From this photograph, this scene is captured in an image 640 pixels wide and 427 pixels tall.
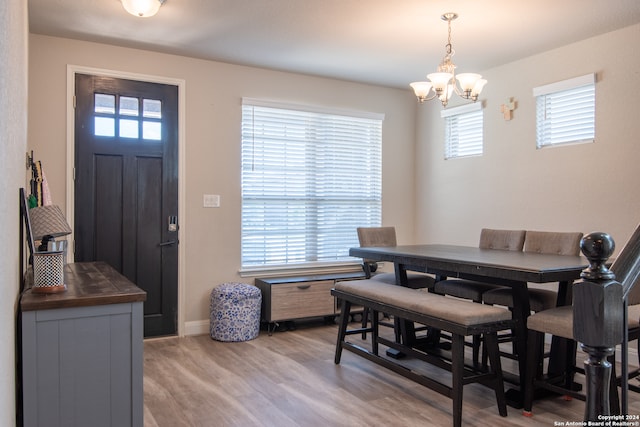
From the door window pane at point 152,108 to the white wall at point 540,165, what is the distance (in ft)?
9.87

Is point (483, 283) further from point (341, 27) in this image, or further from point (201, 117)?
point (201, 117)

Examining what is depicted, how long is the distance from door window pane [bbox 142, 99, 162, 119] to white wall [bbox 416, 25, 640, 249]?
3008 millimetres

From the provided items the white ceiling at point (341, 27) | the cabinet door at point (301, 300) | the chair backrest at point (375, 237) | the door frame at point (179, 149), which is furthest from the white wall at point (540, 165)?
the door frame at point (179, 149)

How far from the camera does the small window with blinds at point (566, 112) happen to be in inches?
158

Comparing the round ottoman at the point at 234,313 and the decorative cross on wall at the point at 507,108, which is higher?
the decorative cross on wall at the point at 507,108

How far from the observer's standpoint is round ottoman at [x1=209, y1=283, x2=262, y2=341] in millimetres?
4324

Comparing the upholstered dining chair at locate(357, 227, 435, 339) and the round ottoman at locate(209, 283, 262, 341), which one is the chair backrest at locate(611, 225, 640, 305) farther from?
the round ottoman at locate(209, 283, 262, 341)

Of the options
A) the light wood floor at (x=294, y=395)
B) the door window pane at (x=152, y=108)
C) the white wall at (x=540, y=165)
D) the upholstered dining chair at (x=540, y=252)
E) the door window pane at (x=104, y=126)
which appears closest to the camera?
the light wood floor at (x=294, y=395)

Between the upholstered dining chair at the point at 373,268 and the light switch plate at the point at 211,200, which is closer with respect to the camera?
the upholstered dining chair at the point at 373,268

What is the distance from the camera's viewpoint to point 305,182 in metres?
5.18

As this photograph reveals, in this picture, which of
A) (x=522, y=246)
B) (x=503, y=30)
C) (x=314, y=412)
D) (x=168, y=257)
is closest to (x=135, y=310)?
(x=314, y=412)

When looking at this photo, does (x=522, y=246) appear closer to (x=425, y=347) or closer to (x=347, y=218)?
(x=425, y=347)

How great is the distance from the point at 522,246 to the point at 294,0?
2.52 meters

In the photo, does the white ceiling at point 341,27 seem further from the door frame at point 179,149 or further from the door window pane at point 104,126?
the door window pane at point 104,126
